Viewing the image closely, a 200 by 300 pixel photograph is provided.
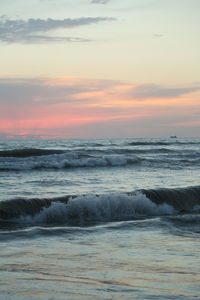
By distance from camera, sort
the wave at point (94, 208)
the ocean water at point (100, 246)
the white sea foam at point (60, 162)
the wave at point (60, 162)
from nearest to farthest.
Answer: the ocean water at point (100, 246), the wave at point (94, 208), the wave at point (60, 162), the white sea foam at point (60, 162)

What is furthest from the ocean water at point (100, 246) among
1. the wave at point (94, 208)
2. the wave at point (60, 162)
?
the wave at point (60, 162)

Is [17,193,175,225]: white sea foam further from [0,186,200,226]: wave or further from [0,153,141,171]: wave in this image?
[0,153,141,171]: wave

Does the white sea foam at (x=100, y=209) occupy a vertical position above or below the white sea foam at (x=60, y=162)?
below

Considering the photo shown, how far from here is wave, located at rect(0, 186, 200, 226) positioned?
916cm

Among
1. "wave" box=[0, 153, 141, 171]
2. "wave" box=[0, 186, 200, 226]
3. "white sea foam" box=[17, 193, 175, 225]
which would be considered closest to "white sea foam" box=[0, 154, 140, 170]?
"wave" box=[0, 153, 141, 171]

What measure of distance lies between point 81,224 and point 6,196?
130 inches

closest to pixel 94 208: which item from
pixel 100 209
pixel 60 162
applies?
pixel 100 209

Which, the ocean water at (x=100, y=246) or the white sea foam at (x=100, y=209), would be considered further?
the white sea foam at (x=100, y=209)

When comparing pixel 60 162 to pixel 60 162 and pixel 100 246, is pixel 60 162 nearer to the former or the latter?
pixel 60 162

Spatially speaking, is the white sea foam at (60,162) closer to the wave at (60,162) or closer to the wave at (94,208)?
the wave at (60,162)

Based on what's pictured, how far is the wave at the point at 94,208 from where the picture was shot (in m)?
9.16

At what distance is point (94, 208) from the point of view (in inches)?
392

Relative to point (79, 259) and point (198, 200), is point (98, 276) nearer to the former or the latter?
point (79, 259)

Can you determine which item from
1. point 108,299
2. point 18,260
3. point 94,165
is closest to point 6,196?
point 18,260
